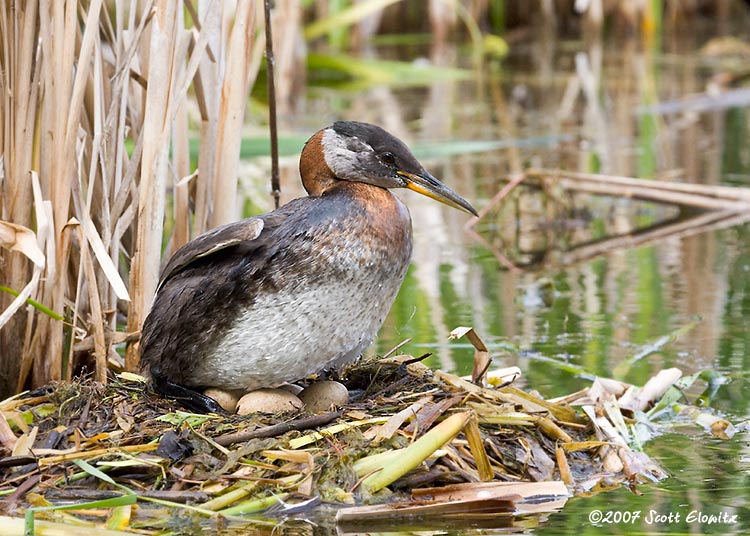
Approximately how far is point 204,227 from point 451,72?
1074 cm

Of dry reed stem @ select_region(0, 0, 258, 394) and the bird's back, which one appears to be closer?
the bird's back

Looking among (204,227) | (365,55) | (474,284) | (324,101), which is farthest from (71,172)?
(365,55)

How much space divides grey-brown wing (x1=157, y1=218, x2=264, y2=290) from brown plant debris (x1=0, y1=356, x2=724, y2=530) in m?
0.54

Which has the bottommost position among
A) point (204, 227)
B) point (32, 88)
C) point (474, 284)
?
point (474, 284)

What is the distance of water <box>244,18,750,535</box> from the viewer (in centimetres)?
486

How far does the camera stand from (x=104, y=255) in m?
5.14

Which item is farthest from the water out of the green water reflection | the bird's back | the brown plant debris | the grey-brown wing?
the grey-brown wing

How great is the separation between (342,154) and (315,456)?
1.23 metres

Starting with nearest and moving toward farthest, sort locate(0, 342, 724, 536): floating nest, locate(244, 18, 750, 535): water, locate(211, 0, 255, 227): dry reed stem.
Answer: locate(0, 342, 724, 536): floating nest
locate(244, 18, 750, 535): water
locate(211, 0, 255, 227): dry reed stem

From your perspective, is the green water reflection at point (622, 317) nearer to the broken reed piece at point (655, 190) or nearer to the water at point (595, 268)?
the water at point (595, 268)

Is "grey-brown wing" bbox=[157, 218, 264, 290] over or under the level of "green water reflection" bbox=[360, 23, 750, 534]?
over

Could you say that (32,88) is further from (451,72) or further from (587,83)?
(451,72)

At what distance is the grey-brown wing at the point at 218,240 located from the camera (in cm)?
493

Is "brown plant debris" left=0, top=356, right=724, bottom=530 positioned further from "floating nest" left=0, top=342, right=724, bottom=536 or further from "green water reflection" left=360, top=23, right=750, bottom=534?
"green water reflection" left=360, top=23, right=750, bottom=534
